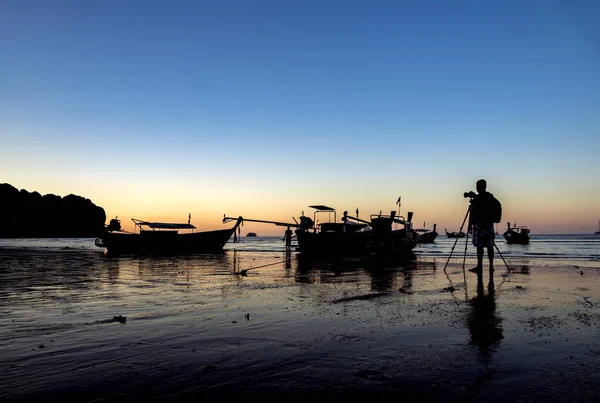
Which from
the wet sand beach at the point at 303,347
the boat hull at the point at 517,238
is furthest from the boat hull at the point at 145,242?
the boat hull at the point at 517,238

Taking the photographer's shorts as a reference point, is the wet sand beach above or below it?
below

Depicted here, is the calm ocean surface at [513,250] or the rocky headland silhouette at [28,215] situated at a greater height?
the rocky headland silhouette at [28,215]

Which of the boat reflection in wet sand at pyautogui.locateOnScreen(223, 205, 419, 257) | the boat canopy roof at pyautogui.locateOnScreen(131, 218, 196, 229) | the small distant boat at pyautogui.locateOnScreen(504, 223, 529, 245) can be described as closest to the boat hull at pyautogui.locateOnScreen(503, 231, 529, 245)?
the small distant boat at pyautogui.locateOnScreen(504, 223, 529, 245)

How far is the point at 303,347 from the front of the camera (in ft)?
15.8

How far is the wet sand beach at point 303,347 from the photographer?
3.36 m

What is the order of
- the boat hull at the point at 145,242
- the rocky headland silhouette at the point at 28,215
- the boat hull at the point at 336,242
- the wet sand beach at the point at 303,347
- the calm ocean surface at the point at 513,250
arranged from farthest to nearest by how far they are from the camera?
the rocky headland silhouette at the point at 28,215 < the boat hull at the point at 145,242 < the boat hull at the point at 336,242 < the calm ocean surface at the point at 513,250 < the wet sand beach at the point at 303,347

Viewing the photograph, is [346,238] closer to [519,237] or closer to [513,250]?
[513,250]

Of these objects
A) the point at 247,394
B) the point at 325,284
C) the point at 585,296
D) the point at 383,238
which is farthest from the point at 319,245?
the point at 247,394

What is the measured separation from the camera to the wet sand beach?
3.36 m

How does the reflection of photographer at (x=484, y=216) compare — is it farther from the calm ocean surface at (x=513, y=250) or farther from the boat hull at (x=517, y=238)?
the boat hull at (x=517, y=238)

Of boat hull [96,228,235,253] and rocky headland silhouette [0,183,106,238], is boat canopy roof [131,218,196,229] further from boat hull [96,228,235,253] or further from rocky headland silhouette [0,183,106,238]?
rocky headland silhouette [0,183,106,238]

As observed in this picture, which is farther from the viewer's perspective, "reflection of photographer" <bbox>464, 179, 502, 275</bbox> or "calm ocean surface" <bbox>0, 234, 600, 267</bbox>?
"calm ocean surface" <bbox>0, 234, 600, 267</bbox>

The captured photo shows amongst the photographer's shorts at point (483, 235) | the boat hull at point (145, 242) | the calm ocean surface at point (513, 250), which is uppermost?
the photographer's shorts at point (483, 235)

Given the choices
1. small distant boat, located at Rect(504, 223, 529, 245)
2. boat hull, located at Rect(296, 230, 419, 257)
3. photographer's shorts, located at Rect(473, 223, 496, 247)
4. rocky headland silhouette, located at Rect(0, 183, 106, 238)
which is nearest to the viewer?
photographer's shorts, located at Rect(473, 223, 496, 247)
